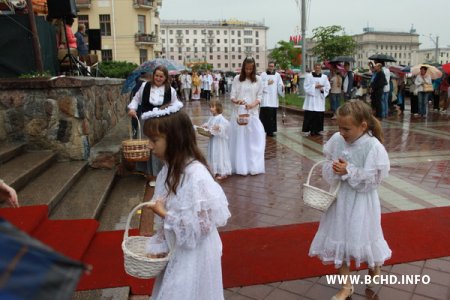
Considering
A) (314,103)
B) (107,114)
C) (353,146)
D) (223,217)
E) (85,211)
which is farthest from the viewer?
(314,103)

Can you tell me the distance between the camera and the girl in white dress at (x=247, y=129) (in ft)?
22.6

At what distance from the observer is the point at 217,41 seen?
5285 inches

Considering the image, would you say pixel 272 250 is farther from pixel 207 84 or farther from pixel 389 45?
pixel 389 45

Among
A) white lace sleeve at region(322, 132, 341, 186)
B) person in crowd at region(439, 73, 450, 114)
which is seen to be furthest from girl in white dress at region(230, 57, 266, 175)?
person in crowd at region(439, 73, 450, 114)

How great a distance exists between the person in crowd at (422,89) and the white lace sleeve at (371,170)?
39.3 ft

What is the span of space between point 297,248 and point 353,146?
135cm

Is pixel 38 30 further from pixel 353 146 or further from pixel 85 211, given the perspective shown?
pixel 353 146

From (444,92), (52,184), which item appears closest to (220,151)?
(52,184)

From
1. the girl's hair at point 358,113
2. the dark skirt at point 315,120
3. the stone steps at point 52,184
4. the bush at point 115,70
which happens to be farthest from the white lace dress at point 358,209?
the bush at point 115,70

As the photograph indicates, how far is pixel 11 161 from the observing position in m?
5.46

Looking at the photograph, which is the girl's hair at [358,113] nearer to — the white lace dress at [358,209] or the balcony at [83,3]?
the white lace dress at [358,209]

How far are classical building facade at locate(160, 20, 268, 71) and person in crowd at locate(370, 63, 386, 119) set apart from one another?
11687 centimetres

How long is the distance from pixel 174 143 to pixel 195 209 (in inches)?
14.7

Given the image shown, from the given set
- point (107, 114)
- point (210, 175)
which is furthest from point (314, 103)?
point (210, 175)
